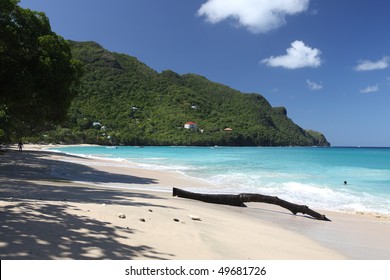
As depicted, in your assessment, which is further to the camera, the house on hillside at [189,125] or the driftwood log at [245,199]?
the house on hillside at [189,125]

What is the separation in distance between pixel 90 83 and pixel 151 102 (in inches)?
1097

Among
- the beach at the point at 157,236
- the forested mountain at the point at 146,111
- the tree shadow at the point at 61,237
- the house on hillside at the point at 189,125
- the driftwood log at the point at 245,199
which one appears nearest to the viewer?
the tree shadow at the point at 61,237

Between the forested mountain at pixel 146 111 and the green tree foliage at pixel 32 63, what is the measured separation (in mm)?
91844

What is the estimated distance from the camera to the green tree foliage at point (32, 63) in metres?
15.7

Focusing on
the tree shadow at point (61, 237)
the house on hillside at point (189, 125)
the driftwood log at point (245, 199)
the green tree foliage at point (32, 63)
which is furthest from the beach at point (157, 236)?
the house on hillside at point (189, 125)

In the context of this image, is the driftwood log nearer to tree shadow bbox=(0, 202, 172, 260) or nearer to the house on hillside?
tree shadow bbox=(0, 202, 172, 260)

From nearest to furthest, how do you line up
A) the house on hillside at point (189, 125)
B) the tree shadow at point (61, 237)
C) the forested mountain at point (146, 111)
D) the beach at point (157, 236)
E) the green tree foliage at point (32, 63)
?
the tree shadow at point (61, 237), the beach at point (157, 236), the green tree foliage at point (32, 63), the forested mountain at point (146, 111), the house on hillside at point (189, 125)

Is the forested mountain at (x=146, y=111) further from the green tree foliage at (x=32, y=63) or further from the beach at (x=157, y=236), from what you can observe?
the beach at (x=157, y=236)

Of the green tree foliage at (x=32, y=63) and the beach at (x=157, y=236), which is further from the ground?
the green tree foliage at (x=32, y=63)

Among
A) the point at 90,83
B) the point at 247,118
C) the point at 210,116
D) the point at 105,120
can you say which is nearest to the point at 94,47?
the point at 90,83

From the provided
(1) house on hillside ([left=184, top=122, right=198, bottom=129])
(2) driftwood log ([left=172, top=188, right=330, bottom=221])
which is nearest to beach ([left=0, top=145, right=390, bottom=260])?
(2) driftwood log ([left=172, top=188, right=330, bottom=221])

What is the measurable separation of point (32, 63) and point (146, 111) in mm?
123797
